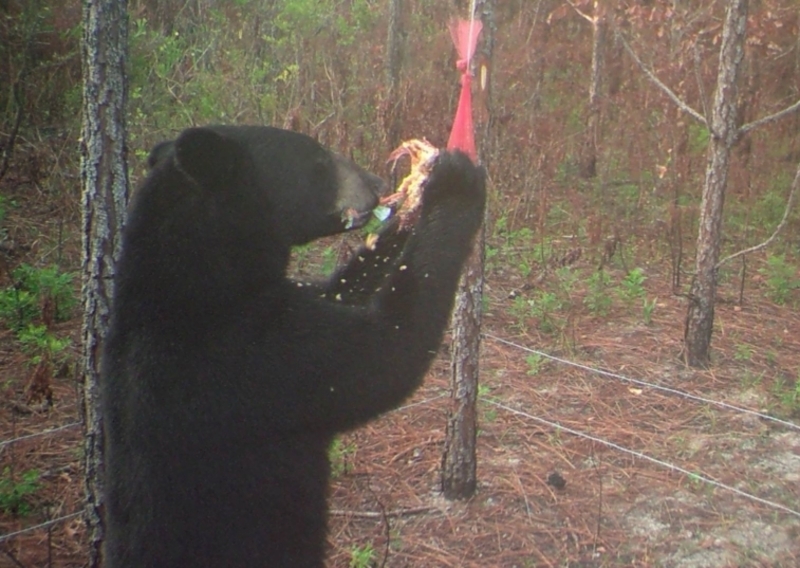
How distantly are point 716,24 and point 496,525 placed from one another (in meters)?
6.68

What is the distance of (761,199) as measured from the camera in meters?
8.46

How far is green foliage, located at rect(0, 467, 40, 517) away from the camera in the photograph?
11.8 feet

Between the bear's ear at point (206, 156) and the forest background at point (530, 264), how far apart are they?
4.75ft

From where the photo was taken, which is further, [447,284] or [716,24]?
[716,24]

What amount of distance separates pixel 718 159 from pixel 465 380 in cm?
224

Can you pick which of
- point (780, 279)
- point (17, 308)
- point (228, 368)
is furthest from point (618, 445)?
point (17, 308)

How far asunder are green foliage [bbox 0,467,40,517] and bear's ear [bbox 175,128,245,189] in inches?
81.7

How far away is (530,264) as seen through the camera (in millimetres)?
7020

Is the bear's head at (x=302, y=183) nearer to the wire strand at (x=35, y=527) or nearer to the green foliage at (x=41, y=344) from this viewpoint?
the wire strand at (x=35, y=527)

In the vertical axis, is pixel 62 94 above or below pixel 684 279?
above

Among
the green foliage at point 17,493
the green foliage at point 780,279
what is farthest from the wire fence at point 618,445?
the green foliage at point 780,279

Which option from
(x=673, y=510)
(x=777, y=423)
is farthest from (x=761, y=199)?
(x=673, y=510)

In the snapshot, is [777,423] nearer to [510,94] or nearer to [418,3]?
[510,94]

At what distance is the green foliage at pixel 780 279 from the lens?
644 cm
